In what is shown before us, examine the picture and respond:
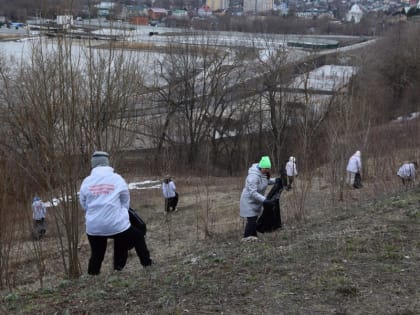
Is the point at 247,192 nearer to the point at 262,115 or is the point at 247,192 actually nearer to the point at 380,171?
the point at 380,171

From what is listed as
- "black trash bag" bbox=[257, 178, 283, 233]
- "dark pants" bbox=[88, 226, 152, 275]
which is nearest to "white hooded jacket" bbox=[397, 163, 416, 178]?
"black trash bag" bbox=[257, 178, 283, 233]

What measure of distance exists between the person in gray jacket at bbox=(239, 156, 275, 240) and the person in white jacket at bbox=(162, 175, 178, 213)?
713cm

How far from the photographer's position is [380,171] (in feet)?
53.7

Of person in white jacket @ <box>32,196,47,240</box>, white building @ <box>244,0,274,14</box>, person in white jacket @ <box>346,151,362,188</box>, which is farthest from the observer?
white building @ <box>244,0,274,14</box>

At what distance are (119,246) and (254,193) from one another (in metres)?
2.34

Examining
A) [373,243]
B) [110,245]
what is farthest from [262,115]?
[373,243]

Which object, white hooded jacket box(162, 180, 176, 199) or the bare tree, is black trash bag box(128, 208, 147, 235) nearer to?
the bare tree

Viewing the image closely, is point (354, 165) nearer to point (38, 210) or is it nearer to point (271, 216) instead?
point (271, 216)

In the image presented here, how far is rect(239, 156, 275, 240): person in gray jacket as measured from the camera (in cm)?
783

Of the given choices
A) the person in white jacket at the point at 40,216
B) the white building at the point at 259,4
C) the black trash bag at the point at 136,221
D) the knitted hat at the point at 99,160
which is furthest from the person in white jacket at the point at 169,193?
the white building at the point at 259,4

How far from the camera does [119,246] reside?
20.5 feet

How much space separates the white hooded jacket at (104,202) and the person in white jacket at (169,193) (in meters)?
9.34

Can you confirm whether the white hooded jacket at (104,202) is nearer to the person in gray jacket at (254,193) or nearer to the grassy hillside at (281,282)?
the grassy hillside at (281,282)

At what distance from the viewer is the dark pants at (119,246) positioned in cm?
594
